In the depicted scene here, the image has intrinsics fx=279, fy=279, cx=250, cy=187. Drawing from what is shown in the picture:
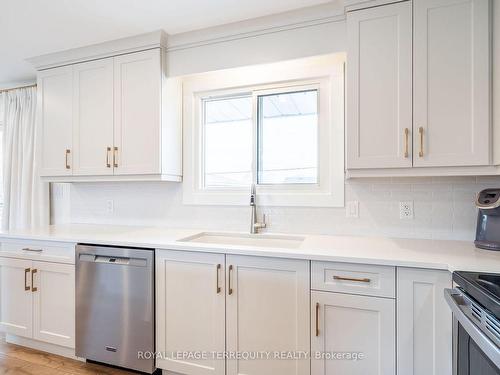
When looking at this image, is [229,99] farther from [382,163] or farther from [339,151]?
[382,163]

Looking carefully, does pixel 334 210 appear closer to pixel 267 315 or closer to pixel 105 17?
pixel 267 315

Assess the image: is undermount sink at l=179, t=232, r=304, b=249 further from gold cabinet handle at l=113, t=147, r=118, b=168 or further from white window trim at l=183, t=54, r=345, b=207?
gold cabinet handle at l=113, t=147, r=118, b=168

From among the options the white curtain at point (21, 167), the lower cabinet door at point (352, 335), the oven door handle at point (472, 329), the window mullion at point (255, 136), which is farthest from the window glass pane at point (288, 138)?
the white curtain at point (21, 167)

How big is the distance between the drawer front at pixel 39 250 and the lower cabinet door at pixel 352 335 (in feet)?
5.55

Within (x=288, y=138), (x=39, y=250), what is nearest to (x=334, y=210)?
(x=288, y=138)

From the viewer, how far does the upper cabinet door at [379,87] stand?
156 centimetres

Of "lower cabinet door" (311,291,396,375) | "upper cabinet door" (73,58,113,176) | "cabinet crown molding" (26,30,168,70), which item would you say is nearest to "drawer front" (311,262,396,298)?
"lower cabinet door" (311,291,396,375)

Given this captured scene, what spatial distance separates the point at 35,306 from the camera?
2.07 m

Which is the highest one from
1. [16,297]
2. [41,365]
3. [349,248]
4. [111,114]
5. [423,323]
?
[111,114]

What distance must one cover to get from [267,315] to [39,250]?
1735 millimetres

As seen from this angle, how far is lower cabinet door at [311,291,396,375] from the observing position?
1.35 m

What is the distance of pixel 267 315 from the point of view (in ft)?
5.09

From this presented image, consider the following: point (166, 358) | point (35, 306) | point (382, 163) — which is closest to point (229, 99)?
point (382, 163)

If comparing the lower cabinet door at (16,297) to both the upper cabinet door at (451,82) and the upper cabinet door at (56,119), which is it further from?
the upper cabinet door at (451,82)
